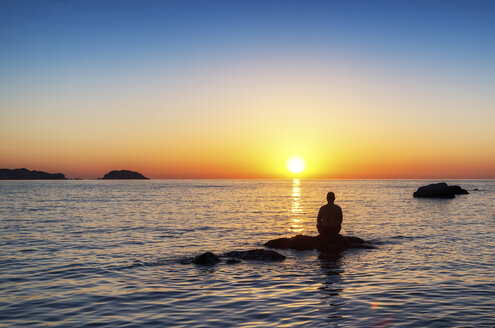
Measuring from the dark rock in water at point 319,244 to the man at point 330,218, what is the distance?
407 mm

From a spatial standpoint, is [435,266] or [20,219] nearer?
[435,266]

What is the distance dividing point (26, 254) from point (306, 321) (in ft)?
56.6

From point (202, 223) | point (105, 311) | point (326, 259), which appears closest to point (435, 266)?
point (326, 259)

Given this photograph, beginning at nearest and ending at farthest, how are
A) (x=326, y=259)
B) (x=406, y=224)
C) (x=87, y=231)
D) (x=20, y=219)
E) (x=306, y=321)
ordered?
1. (x=306, y=321)
2. (x=326, y=259)
3. (x=87, y=231)
4. (x=406, y=224)
5. (x=20, y=219)

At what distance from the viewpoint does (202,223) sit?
37875 mm

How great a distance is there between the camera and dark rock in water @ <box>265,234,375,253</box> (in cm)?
2277

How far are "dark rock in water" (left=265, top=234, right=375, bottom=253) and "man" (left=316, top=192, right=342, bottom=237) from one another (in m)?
0.41

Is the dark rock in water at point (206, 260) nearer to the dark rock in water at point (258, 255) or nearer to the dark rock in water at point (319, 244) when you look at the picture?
the dark rock in water at point (258, 255)

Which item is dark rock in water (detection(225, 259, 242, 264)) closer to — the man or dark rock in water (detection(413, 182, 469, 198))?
the man

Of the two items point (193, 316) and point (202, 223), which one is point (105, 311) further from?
point (202, 223)

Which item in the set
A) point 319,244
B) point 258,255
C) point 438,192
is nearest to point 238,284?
point 258,255

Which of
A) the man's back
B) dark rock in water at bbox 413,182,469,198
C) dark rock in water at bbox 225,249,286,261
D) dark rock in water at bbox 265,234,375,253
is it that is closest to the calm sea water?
dark rock in water at bbox 225,249,286,261

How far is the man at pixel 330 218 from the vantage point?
883 inches

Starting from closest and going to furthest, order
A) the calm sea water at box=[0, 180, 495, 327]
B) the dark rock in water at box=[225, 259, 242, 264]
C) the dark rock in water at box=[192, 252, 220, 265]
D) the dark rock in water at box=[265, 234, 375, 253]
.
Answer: the calm sea water at box=[0, 180, 495, 327] < the dark rock in water at box=[192, 252, 220, 265] < the dark rock in water at box=[225, 259, 242, 264] < the dark rock in water at box=[265, 234, 375, 253]
